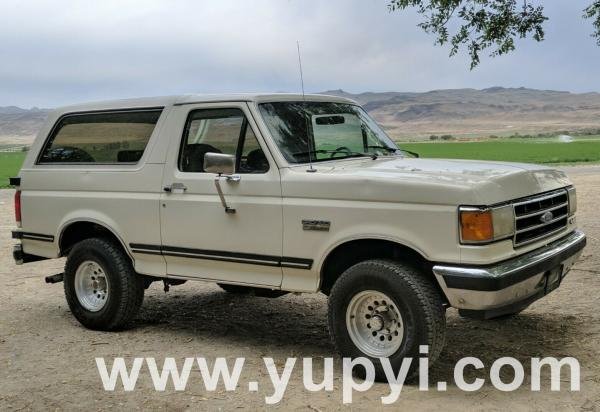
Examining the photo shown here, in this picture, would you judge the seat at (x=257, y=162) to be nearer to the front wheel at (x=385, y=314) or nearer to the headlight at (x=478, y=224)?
the front wheel at (x=385, y=314)

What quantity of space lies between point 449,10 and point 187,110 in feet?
17.3

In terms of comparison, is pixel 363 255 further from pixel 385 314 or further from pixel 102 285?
pixel 102 285

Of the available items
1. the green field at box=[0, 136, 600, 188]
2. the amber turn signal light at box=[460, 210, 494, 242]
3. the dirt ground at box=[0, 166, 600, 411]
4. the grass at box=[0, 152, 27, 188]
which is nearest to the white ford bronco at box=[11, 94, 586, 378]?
the amber turn signal light at box=[460, 210, 494, 242]

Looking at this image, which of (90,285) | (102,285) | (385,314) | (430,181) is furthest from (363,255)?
(90,285)

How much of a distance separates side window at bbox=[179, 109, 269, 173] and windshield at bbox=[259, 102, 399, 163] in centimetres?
20

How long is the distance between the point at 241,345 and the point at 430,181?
8.05ft

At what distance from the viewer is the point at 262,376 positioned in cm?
538

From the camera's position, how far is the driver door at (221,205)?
221 inches

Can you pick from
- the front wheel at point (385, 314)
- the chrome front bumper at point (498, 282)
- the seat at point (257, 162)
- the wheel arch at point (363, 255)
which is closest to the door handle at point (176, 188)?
the seat at point (257, 162)

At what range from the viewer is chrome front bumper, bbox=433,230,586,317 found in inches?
184

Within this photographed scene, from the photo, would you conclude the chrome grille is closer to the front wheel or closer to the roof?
the front wheel

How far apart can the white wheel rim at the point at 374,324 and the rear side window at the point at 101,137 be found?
2.60 metres

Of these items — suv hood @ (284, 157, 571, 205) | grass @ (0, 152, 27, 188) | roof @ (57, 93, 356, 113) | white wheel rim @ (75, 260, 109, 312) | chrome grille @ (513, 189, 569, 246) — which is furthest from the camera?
grass @ (0, 152, 27, 188)

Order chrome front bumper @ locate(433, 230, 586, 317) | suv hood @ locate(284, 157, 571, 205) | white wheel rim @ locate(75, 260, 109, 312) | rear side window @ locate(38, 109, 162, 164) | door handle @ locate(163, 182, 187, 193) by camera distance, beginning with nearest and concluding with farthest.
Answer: chrome front bumper @ locate(433, 230, 586, 317) → suv hood @ locate(284, 157, 571, 205) → door handle @ locate(163, 182, 187, 193) → rear side window @ locate(38, 109, 162, 164) → white wheel rim @ locate(75, 260, 109, 312)
